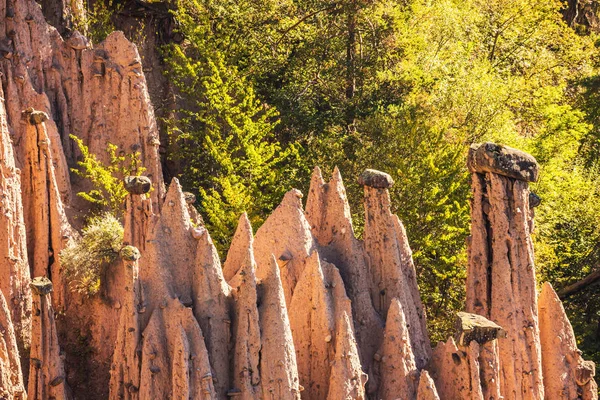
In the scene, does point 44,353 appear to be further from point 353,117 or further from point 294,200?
point 353,117

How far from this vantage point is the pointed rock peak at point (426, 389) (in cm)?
1691

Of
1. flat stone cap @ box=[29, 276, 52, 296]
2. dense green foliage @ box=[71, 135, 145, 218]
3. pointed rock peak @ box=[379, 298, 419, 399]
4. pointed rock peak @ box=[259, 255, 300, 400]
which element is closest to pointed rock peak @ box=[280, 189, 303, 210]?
pointed rock peak @ box=[259, 255, 300, 400]

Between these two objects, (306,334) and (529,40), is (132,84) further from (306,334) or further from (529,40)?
(529,40)

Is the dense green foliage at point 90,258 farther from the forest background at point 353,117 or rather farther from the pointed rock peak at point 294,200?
the forest background at point 353,117

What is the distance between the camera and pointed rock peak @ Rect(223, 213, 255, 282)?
18.4m

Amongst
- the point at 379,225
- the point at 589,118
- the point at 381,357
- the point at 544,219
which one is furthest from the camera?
the point at 589,118

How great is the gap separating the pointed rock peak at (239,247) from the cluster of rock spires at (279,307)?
0.03m

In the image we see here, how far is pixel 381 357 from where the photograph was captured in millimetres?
18109

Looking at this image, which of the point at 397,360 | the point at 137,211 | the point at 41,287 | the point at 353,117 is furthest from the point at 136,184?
the point at 353,117

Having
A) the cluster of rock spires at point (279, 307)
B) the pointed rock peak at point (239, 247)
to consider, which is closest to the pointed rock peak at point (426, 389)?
the cluster of rock spires at point (279, 307)

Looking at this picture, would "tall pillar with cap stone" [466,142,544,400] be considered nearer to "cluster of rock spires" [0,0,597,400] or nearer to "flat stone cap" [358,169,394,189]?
"cluster of rock spires" [0,0,597,400]

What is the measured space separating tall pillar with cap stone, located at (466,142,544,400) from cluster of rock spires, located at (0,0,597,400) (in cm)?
3

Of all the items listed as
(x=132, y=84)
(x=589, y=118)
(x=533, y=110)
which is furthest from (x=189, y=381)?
(x=589, y=118)

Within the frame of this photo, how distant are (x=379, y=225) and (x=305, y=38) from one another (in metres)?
15.5
